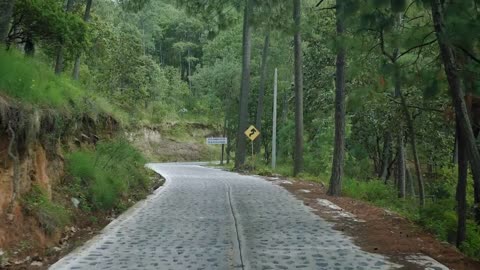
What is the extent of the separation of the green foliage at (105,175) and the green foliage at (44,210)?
1.59m

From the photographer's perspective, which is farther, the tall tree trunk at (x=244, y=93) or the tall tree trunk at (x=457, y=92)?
the tall tree trunk at (x=244, y=93)

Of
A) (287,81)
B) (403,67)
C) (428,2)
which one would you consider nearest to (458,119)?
(428,2)

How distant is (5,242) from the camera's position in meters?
7.04

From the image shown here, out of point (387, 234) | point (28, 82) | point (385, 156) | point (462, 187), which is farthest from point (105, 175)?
point (385, 156)

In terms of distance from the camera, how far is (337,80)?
630 inches

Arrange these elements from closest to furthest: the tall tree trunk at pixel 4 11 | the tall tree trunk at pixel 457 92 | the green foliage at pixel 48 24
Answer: the tall tree trunk at pixel 457 92, the tall tree trunk at pixel 4 11, the green foliage at pixel 48 24

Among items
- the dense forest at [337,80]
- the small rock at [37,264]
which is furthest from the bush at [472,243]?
the small rock at [37,264]

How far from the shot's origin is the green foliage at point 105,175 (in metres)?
11.3

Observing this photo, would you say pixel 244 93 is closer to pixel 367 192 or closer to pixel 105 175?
pixel 367 192

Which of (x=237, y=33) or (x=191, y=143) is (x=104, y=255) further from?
(x=191, y=143)

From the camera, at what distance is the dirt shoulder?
7.93 meters

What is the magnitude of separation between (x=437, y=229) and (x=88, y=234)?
6472 millimetres

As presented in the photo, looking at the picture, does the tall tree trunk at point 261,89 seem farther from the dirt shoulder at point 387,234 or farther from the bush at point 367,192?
the dirt shoulder at point 387,234

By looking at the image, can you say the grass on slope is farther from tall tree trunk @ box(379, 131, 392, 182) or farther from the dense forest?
tall tree trunk @ box(379, 131, 392, 182)
